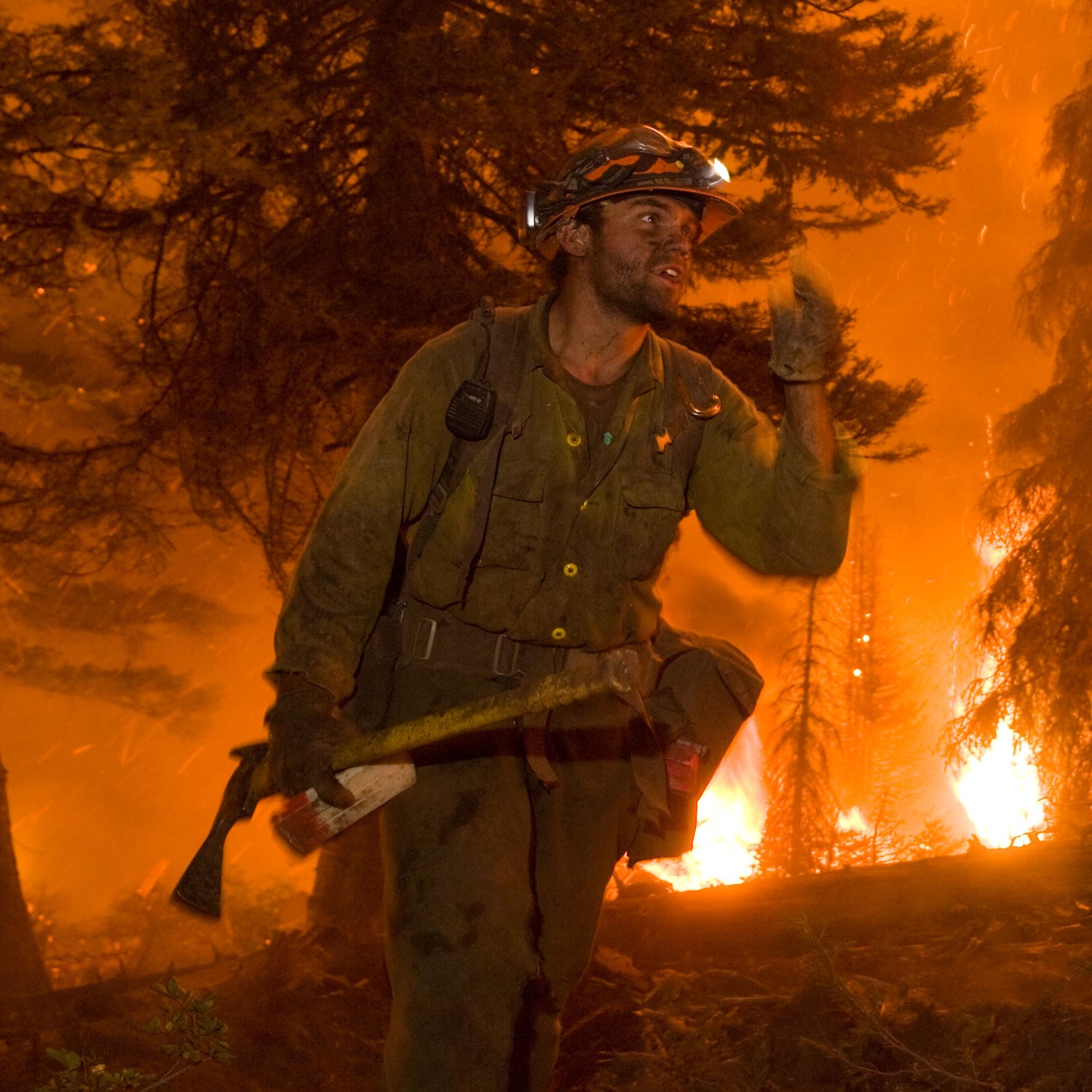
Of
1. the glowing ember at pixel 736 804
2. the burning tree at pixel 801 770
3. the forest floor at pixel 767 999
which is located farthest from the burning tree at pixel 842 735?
the forest floor at pixel 767 999

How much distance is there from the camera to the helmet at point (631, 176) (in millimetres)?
3533

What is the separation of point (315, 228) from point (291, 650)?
6.48 metres

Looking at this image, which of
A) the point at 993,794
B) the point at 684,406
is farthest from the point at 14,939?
the point at 993,794

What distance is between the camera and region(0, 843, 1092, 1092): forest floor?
12.6 ft

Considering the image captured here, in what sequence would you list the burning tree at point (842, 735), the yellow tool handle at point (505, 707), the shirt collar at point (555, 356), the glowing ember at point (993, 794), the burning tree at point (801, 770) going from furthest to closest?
the glowing ember at point (993, 794) → the burning tree at point (801, 770) → the burning tree at point (842, 735) → the shirt collar at point (555, 356) → the yellow tool handle at point (505, 707)

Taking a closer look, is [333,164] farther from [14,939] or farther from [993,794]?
[993,794]

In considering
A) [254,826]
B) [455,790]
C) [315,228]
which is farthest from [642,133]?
[254,826]

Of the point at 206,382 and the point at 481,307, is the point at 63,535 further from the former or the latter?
the point at 481,307

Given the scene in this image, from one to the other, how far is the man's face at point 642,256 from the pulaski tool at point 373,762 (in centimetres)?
112

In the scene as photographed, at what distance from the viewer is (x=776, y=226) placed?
8.84 m

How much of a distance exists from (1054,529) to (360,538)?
544 inches

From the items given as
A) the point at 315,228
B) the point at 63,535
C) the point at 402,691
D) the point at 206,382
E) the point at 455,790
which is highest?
the point at 315,228

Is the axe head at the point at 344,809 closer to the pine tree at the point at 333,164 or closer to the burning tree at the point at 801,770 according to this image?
the pine tree at the point at 333,164

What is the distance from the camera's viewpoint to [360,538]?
3.24 meters
